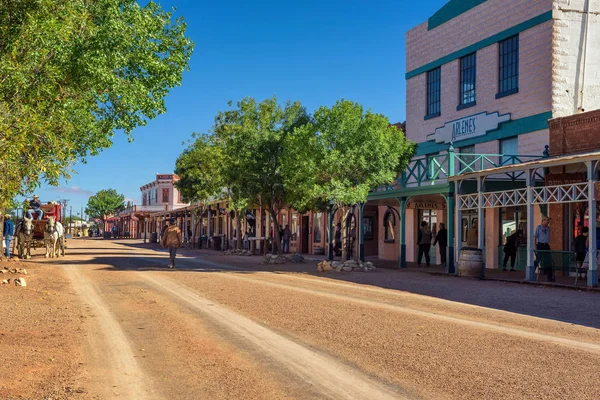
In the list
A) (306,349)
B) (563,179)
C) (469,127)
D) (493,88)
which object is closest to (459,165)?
(469,127)

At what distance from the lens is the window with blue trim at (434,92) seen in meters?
28.5

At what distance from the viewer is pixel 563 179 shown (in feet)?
68.2

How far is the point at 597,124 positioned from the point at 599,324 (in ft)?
36.2

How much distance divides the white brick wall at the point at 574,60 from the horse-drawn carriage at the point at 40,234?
20.1m

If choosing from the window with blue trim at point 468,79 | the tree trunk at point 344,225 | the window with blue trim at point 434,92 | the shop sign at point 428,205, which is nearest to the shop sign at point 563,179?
the window with blue trim at point 468,79

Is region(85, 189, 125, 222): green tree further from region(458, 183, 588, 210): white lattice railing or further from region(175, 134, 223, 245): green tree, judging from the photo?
region(458, 183, 588, 210): white lattice railing

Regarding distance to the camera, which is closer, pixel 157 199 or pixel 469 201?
pixel 469 201

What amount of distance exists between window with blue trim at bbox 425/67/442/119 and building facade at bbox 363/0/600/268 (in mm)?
43

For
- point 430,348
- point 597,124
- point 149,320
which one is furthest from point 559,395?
point 597,124

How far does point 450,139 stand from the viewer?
27141 millimetres

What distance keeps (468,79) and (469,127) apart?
2.07m

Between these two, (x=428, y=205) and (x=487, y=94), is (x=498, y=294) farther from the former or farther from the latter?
(x=428, y=205)

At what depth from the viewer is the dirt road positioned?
6289mm

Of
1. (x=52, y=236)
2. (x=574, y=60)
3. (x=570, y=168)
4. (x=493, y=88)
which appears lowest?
(x=52, y=236)
